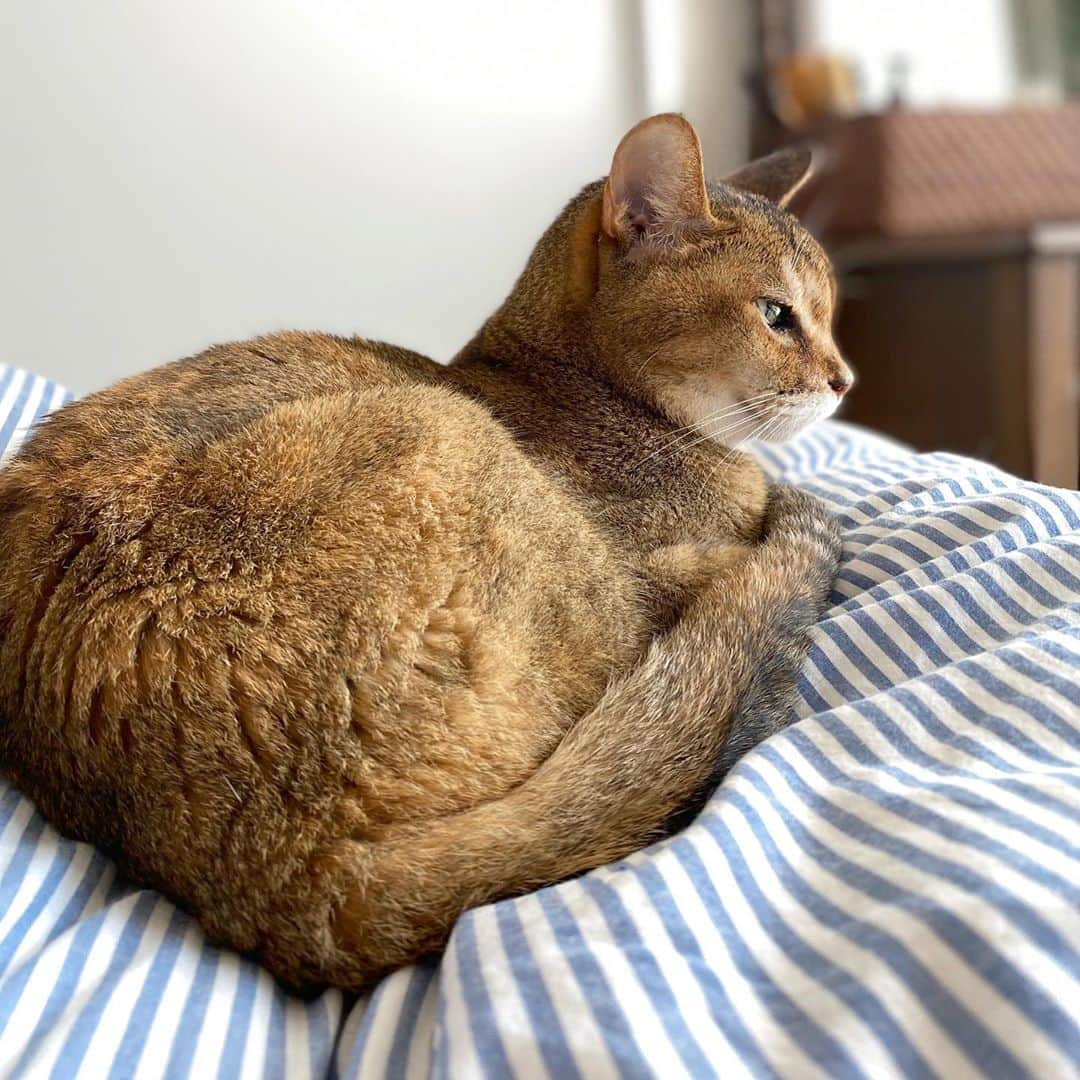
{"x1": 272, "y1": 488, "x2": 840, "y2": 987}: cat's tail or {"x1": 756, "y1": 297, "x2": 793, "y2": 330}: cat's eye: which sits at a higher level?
{"x1": 756, "y1": 297, "x2": 793, "y2": 330}: cat's eye

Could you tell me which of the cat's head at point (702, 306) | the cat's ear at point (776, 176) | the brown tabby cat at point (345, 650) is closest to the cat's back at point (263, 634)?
the brown tabby cat at point (345, 650)

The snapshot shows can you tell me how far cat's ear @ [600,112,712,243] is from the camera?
1205 mm

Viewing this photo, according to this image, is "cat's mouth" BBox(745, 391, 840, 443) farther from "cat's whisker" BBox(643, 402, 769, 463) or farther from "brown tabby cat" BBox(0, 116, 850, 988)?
"brown tabby cat" BBox(0, 116, 850, 988)

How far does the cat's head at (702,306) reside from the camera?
128cm

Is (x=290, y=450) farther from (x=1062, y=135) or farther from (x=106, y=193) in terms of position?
(x=1062, y=135)

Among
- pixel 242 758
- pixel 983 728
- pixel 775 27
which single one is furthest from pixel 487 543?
pixel 775 27

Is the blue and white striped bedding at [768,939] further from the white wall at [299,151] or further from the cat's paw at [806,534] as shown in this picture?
the white wall at [299,151]

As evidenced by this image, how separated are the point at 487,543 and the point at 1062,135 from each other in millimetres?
2565

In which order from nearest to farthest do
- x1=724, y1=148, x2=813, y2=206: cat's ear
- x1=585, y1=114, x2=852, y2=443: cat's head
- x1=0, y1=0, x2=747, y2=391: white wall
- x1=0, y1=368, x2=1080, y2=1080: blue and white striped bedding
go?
x1=0, y1=368, x2=1080, y2=1080: blue and white striped bedding
x1=585, y1=114, x2=852, y2=443: cat's head
x1=724, y1=148, x2=813, y2=206: cat's ear
x1=0, y1=0, x2=747, y2=391: white wall

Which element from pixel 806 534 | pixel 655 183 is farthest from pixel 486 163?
pixel 806 534

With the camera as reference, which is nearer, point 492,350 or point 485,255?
point 492,350

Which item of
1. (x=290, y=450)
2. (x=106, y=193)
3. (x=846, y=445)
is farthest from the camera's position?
(x=106, y=193)

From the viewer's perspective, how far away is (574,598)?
1.02 metres

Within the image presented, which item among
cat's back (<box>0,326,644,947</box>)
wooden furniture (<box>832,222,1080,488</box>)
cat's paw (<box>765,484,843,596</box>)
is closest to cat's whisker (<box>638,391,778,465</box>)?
cat's paw (<box>765,484,843,596</box>)
